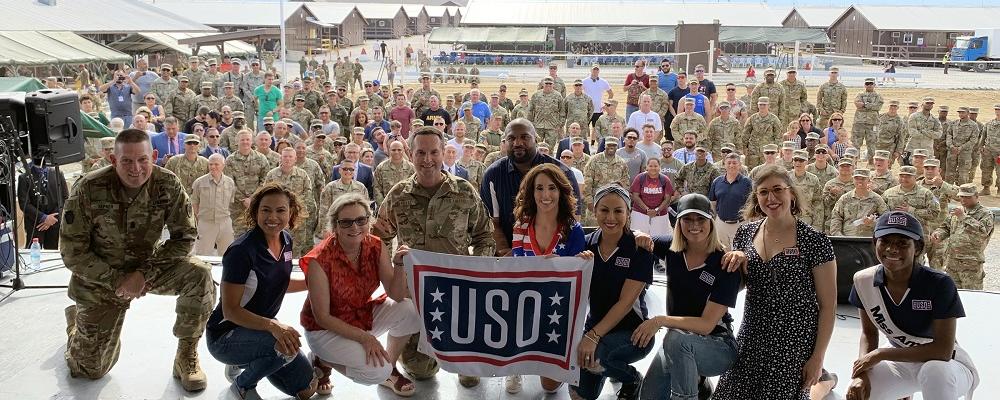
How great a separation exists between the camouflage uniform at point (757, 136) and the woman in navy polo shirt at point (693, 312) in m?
10.5

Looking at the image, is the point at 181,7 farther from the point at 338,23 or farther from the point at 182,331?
the point at 182,331

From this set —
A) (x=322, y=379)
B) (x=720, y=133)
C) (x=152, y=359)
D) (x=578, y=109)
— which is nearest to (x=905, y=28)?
(x=578, y=109)

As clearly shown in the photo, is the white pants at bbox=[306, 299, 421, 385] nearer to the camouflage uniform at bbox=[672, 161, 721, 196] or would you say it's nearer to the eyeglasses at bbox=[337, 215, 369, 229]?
the eyeglasses at bbox=[337, 215, 369, 229]

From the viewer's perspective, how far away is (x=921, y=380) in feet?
15.0

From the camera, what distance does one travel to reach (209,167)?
33.2 feet

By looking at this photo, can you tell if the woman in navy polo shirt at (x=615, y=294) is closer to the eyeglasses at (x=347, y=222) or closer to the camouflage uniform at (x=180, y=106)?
the eyeglasses at (x=347, y=222)

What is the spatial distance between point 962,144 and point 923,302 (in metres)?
13.7

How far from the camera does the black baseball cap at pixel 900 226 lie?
4574 millimetres

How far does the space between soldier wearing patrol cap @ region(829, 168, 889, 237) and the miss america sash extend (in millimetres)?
5103

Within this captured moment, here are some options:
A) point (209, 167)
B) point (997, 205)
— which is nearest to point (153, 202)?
point (209, 167)

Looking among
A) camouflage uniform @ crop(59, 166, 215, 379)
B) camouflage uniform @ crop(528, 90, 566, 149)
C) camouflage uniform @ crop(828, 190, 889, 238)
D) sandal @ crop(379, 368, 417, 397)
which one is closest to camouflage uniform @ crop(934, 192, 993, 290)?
camouflage uniform @ crop(828, 190, 889, 238)

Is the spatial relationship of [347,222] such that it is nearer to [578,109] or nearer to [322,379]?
[322,379]

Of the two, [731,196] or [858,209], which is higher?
[731,196]

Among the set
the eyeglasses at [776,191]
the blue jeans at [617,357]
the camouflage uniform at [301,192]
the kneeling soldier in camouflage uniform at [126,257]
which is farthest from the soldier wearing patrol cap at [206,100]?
the eyeglasses at [776,191]
